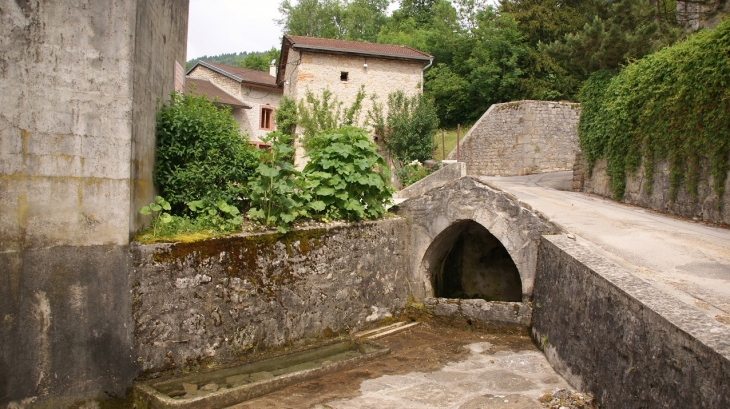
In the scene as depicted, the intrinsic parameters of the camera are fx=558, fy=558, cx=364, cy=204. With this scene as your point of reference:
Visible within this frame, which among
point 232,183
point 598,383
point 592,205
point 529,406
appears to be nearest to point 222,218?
point 232,183

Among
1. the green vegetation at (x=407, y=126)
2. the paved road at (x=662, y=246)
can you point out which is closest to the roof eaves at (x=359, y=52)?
the green vegetation at (x=407, y=126)

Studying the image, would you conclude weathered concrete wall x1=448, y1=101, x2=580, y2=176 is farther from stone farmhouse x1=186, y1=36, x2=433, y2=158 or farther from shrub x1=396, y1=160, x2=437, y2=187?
shrub x1=396, y1=160, x2=437, y2=187

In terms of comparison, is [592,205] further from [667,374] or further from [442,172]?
[667,374]

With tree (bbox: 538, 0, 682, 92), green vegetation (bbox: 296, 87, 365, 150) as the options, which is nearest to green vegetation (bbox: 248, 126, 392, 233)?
tree (bbox: 538, 0, 682, 92)

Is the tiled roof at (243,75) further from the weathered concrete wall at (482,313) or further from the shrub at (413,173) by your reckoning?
the weathered concrete wall at (482,313)

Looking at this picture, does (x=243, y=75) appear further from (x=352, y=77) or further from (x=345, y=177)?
(x=345, y=177)

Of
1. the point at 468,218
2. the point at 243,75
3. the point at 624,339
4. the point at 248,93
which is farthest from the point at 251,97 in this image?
the point at 624,339

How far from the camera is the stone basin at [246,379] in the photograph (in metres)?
5.10

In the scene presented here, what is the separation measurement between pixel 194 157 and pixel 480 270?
6.39 metres

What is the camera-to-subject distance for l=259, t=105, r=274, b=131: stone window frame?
28.6 metres

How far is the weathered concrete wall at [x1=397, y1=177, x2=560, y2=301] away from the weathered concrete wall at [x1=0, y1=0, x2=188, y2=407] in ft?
15.7

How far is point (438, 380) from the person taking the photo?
20.7 feet

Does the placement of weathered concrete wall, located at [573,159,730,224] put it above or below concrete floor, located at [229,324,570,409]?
above

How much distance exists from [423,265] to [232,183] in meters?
3.74
